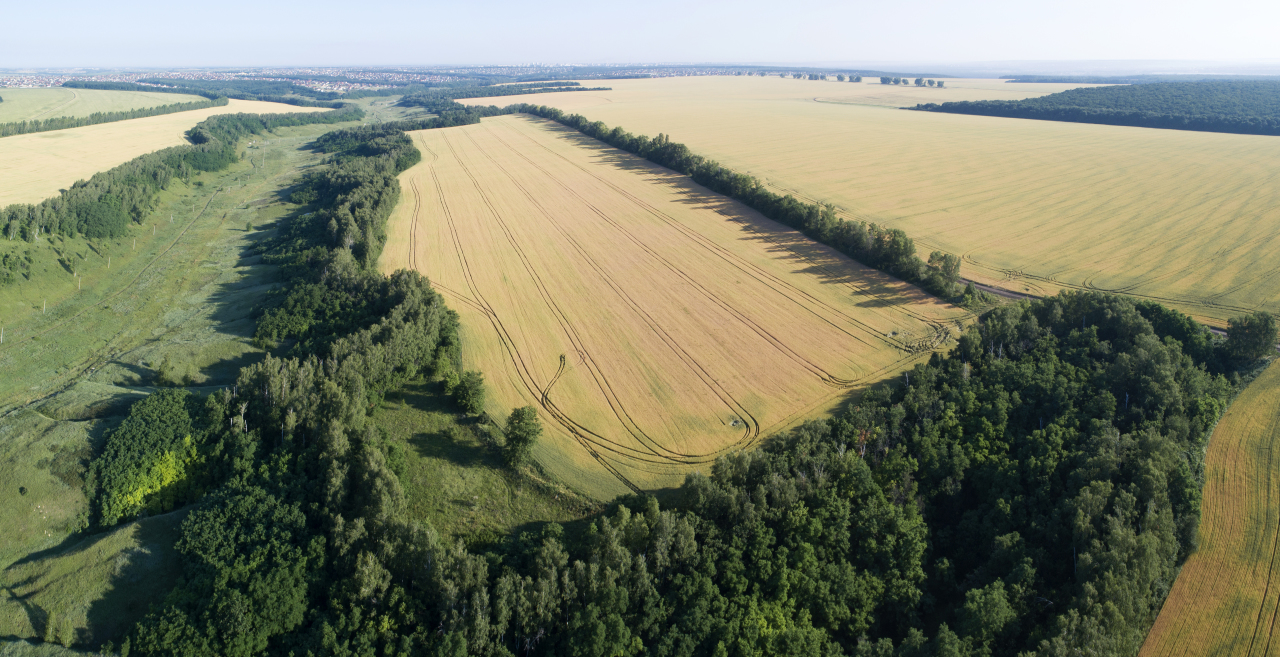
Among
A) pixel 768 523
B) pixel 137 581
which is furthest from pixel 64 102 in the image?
pixel 768 523

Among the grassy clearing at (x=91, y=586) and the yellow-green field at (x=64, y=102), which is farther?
the yellow-green field at (x=64, y=102)

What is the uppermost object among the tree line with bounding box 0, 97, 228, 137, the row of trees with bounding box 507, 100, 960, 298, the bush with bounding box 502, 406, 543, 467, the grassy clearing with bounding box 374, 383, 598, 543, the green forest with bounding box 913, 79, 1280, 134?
the green forest with bounding box 913, 79, 1280, 134

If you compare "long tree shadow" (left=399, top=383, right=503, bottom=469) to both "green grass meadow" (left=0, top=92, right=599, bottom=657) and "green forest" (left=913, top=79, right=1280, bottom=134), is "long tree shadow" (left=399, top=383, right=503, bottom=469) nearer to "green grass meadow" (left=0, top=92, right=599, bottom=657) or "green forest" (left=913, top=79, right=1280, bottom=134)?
"green grass meadow" (left=0, top=92, right=599, bottom=657)

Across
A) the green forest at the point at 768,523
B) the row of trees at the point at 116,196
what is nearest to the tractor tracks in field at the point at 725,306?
the green forest at the point at 768,523

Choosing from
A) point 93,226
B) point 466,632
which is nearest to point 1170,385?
point 466,632

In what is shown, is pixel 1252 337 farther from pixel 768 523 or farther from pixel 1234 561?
pixel 768 523

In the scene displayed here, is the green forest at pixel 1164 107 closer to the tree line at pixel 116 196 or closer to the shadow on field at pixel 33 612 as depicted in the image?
the shadow on field at pixel 33 612

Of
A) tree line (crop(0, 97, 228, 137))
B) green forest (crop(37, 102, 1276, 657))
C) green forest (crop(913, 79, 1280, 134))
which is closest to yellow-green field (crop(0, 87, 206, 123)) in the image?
tree line (crop(0, 97, 228, 137))
